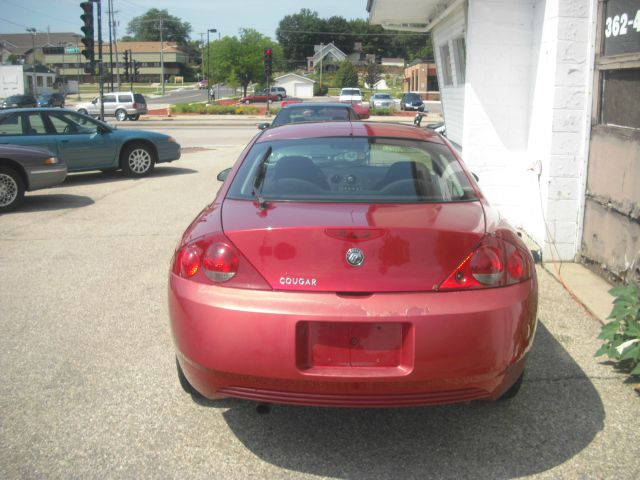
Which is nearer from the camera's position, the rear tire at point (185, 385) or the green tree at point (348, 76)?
the rear tire at point (185, 385)

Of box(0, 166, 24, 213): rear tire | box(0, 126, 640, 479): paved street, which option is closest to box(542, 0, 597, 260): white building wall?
box(0, 126, 640, 479): paved street

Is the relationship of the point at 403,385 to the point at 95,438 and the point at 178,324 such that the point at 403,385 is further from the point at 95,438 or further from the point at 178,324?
the point at 95,438

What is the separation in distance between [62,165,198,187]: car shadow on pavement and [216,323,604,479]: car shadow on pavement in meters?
10.6

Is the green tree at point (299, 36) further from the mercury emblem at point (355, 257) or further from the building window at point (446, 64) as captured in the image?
the mercury emblem at point (355, 257)

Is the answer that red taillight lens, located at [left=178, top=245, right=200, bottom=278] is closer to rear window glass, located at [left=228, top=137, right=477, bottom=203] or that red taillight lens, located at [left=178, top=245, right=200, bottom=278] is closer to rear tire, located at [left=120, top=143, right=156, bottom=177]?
rear window glass, located at [left=228, top=137, right=477, bottom=203]

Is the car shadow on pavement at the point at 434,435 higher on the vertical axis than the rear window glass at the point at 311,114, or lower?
lower

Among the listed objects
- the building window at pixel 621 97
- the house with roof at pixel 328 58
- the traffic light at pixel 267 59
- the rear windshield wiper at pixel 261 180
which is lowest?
Result: the rear windshield wiper at pixel 261 180

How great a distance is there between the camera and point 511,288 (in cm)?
311

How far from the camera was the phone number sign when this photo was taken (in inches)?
212

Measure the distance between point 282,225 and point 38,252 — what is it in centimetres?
529

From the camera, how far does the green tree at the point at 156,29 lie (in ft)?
573

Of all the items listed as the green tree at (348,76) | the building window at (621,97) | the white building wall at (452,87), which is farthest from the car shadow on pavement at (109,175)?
the green tree at (348,76)

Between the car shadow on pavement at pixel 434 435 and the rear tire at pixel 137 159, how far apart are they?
11.0 meters

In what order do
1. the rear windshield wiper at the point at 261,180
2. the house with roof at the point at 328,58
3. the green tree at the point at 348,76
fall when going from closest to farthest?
the rear windshield wiper at the point at 261,180 → the green tree at the point at 348,76 → the house with roof at the point at 328,58
